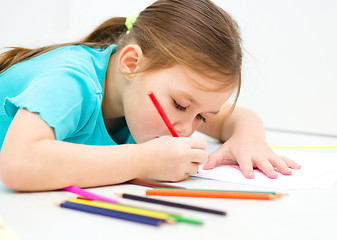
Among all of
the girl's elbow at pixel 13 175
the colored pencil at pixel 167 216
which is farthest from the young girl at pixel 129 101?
the colored pencil at pixel 167 216

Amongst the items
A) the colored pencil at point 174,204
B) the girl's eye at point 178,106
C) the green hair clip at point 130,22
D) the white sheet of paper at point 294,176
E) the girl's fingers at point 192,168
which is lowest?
the white sheet of paper at point 294,176

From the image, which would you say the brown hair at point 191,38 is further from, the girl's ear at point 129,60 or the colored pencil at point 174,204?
the colored pencil at point 174,204

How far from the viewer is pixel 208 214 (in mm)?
372

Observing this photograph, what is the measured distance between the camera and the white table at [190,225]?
0.32 meters

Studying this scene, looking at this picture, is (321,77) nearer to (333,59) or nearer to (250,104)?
(333,59)

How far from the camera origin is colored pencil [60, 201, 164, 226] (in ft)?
1.08

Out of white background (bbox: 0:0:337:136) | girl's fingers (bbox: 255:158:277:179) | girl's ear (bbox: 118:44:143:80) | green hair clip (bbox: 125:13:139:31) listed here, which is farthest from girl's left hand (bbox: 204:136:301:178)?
white background (bbox: 0:0:337:136)

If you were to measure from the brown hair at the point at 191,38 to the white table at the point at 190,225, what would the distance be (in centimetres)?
26

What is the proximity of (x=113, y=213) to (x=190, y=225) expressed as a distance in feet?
0.24

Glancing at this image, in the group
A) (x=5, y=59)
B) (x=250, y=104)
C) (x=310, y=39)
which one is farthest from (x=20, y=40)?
(x=310, y=39)

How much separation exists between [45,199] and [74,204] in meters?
0.06

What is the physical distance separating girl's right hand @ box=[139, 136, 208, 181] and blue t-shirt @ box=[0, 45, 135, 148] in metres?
0.13

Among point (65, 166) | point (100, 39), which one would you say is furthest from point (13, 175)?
point (100, 39)

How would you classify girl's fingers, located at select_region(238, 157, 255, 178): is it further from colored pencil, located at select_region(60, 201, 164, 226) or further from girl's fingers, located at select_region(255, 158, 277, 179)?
colored pencil, located at select_region(60, 201, 164, 226)
